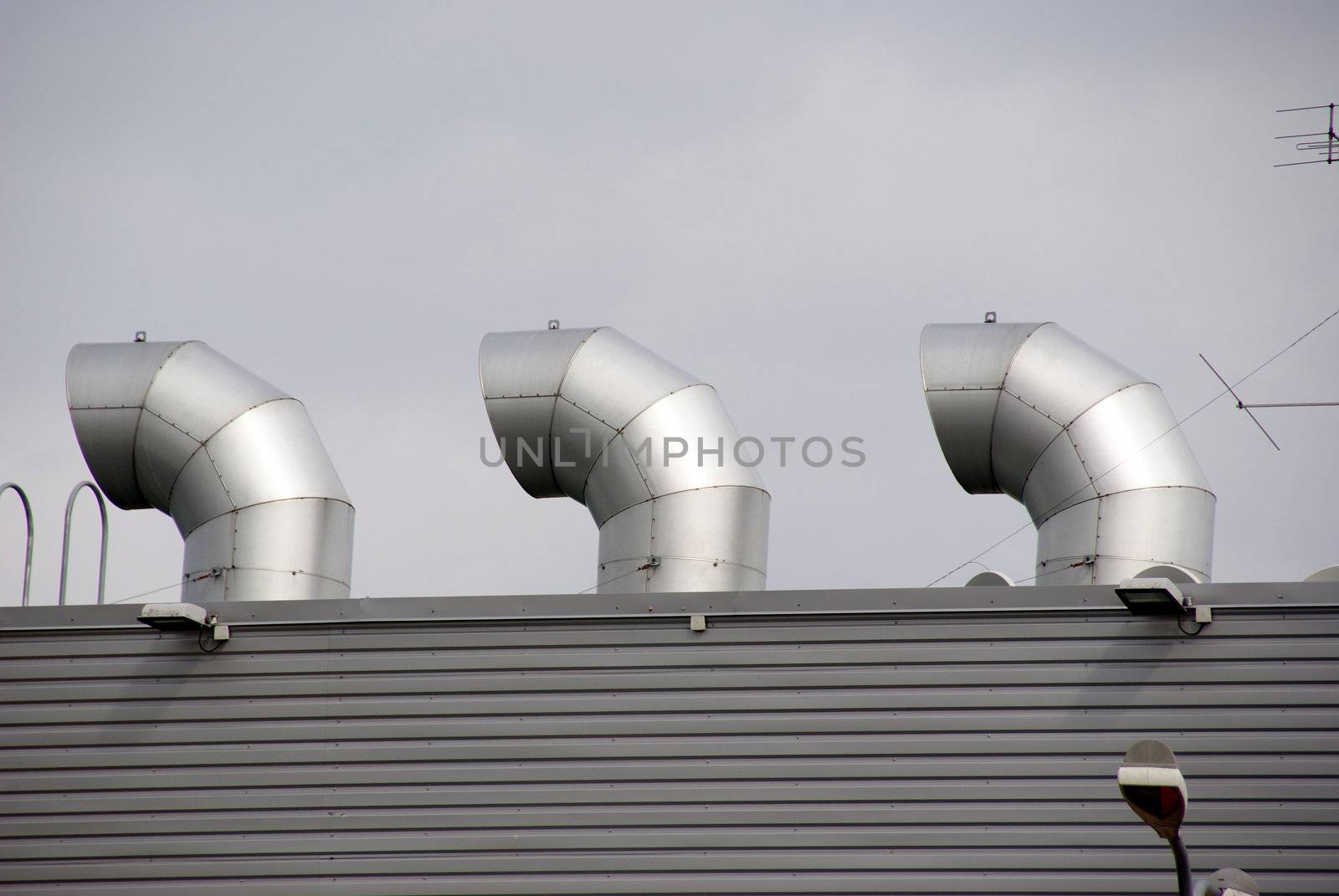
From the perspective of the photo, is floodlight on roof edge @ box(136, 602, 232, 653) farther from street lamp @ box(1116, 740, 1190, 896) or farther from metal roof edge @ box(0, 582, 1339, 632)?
street lamp @ box(1116, 740, 1190, 896)

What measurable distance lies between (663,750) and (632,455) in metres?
2.92

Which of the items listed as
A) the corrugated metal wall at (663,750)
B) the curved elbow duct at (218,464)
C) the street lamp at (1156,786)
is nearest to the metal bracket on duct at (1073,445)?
the corrugated metal wall at (663,750)

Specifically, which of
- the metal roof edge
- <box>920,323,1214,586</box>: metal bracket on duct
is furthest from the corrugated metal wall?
<box>920,323,1214,586</box>: metal bracket on duct

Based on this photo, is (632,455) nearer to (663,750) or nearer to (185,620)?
(663,750)

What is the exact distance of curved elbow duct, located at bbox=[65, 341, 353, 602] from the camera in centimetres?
1248

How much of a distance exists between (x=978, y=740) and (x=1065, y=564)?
253cm

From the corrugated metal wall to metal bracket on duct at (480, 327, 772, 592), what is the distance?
185 centimetres

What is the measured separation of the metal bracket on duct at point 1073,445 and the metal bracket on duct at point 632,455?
179cm

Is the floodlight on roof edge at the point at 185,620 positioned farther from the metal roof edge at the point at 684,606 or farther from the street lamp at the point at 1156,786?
the street lamp at the point at 1156,786

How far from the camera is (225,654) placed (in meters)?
11.0

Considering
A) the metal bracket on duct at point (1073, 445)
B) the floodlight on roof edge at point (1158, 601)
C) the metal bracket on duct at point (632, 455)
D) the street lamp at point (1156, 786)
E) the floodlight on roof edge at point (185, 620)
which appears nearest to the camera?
the street lamp at point (1156, 786)

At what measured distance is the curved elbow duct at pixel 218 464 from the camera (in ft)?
41.0

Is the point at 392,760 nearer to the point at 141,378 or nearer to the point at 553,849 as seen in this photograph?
the point at 553,849

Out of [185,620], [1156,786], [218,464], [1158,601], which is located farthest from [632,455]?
[1156,786]
